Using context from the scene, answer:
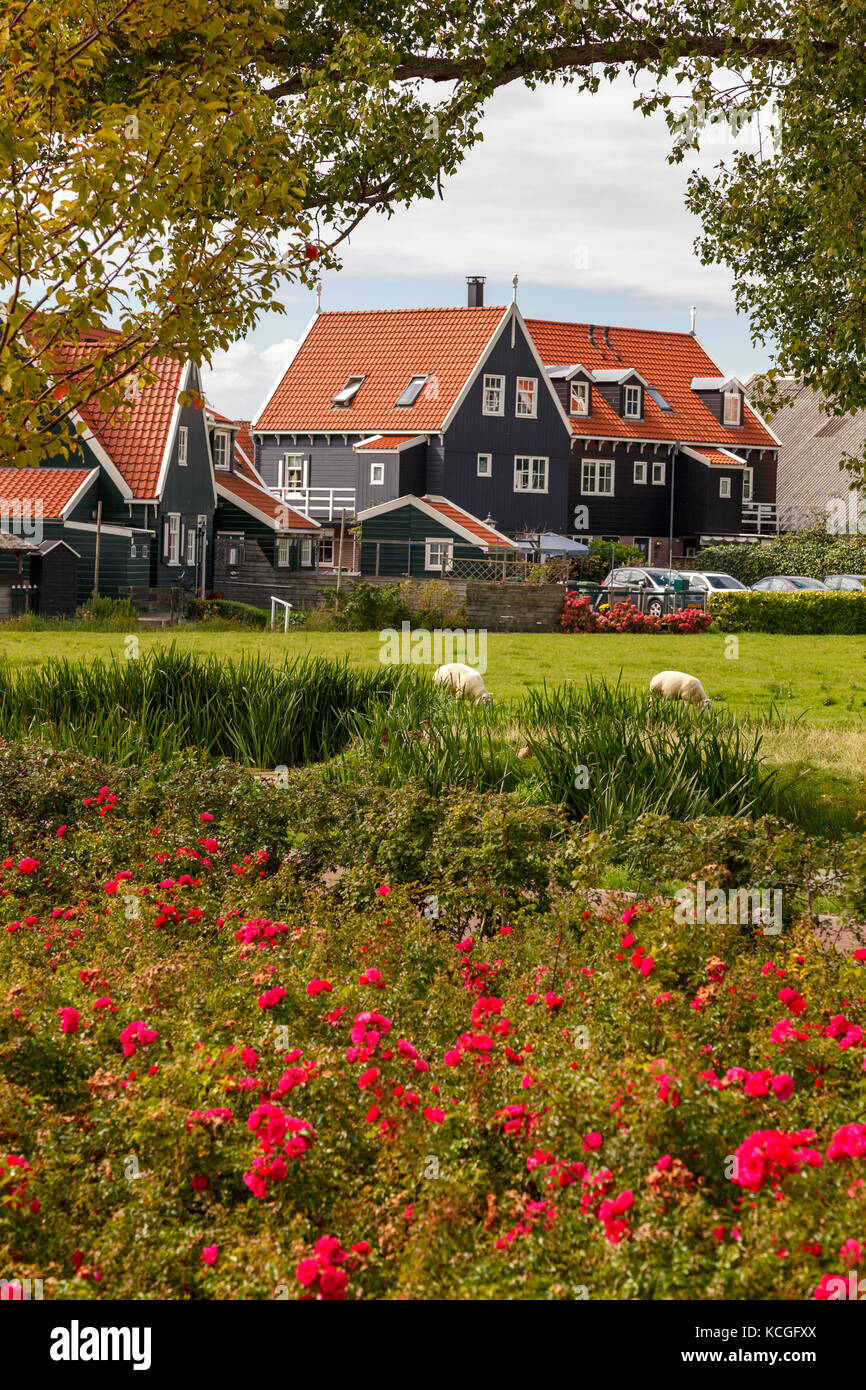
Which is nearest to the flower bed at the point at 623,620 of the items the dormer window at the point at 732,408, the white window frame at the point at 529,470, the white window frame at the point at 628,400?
the white window frame at the point at 529,470

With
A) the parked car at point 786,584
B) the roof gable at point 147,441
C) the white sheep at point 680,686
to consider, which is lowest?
the white sheep at point 680,686

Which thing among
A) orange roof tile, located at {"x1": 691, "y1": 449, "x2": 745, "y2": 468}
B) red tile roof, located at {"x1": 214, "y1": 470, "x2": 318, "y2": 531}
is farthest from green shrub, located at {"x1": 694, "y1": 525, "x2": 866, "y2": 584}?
red tile roof, located at {"x1": 214, "y1": 470, "x2": 318, "y2": 531}

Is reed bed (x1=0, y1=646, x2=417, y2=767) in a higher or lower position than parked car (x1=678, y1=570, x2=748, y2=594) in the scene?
lower

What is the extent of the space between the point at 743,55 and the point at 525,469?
39872 mm

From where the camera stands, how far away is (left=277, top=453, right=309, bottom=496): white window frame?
49.8m

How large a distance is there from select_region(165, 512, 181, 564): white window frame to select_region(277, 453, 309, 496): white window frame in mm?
12619

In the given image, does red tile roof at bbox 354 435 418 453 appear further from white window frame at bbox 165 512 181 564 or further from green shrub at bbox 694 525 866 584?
green shrub at bbox 694 525 866 584

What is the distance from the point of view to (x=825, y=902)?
23.8ft

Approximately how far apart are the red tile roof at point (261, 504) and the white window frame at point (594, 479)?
14.5 meters

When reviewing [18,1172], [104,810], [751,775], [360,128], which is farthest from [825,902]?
[360,128]

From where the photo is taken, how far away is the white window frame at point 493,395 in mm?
48688

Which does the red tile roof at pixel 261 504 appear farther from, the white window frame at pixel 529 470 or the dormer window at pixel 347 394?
the white window frame at pixel 529 470

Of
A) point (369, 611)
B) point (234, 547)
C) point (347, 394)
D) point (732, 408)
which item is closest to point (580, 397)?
point (732, 408)
